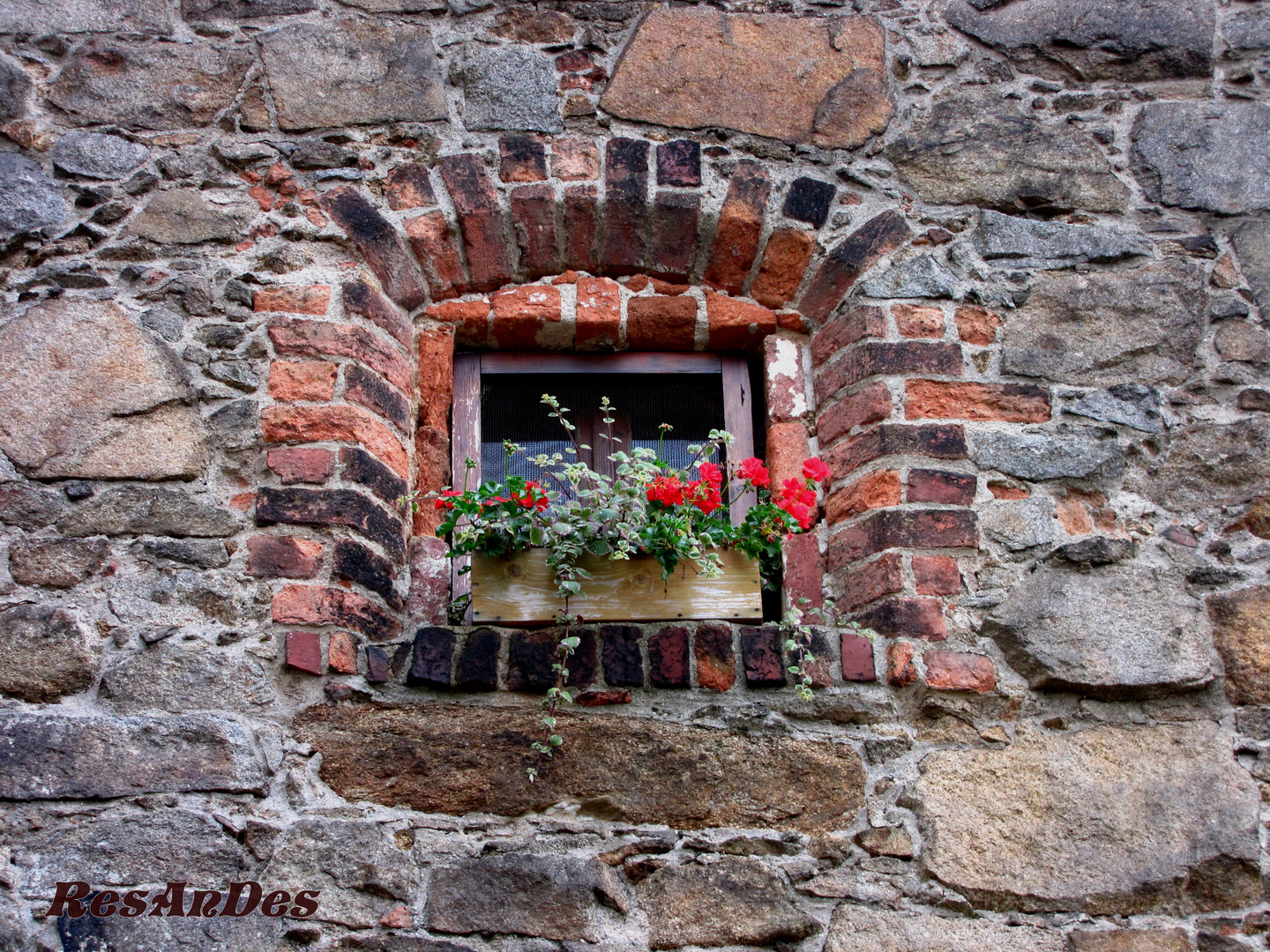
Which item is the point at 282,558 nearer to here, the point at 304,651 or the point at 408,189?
the point at 304,651

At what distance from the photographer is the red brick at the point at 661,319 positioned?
2.87 m

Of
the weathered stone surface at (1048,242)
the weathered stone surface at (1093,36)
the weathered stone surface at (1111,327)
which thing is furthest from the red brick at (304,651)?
the weathered stone surface at (1093,36)

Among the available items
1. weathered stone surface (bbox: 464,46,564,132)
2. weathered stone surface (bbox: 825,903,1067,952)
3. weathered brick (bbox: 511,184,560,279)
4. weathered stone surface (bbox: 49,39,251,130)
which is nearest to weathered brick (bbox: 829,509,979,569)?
weathered stone surface (bbox: 825,903,1067,952)

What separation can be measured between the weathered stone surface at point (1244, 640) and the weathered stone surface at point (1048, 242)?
0.86 m

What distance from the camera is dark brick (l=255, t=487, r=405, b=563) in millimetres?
2426

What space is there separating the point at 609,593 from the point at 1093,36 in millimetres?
1943

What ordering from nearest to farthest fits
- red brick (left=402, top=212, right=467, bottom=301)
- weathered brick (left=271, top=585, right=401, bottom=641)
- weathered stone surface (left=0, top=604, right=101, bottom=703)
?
1. weathered stone surface (left=0, top=604, right=101, bottom=703)
2. weathered brick (left=271, top=585, right=401, bottom=641)
3. red brick (left=402, top=212, right=467, bottom=301)

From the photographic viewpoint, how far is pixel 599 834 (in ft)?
7.25

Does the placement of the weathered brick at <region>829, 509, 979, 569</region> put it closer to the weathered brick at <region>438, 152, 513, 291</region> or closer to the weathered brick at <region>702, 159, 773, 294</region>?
the weathered brick at <region>702, 159, 773, 294</region>

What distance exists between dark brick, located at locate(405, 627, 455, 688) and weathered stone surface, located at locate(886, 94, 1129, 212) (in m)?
1.57

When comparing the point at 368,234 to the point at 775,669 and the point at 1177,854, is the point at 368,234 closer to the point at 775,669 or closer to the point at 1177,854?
the point at 775,669

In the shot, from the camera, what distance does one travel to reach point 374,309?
2.69m

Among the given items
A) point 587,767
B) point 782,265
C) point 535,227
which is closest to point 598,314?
point 535,227

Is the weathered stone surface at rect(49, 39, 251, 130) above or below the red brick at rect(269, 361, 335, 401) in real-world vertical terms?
above
